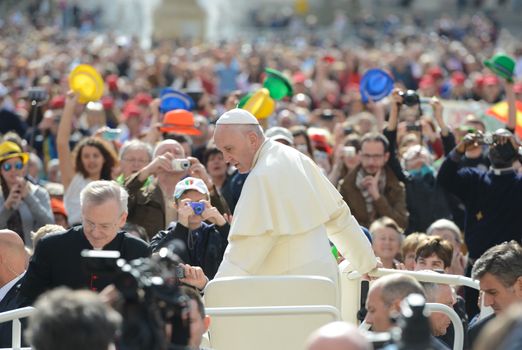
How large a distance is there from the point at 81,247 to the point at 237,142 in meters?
1.06

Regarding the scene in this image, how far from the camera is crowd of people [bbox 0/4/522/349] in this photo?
7750 millimetres

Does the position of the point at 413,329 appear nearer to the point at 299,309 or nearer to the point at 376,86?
the point at 299,309

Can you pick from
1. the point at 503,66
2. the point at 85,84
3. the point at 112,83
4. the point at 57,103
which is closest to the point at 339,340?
the point at 85,84

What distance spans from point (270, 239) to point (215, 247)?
3.34 feet

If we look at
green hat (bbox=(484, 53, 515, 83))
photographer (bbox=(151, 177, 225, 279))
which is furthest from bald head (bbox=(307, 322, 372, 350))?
green hat (bbox=(484, 53, 515, 83))

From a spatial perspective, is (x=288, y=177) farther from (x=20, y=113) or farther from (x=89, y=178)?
(x=20, y=113)

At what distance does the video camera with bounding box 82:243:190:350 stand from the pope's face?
8.65 feet

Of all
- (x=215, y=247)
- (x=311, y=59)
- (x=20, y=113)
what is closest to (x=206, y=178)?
(x=215, y=247)

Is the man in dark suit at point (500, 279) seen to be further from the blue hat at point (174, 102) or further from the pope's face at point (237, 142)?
the blue hat at point (174, 102)

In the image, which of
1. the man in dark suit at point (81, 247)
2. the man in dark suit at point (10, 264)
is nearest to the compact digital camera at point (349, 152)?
the man in dark suit at point (10, 264)

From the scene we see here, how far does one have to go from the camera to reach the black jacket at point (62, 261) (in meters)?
7.69

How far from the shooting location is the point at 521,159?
34.7 ft

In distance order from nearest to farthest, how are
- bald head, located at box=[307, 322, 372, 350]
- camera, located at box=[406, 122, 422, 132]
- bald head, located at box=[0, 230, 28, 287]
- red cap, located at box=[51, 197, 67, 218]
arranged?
1. bald head, located at box=[307, 322, 372, 350]
2. bald head, located at box=[0, 230, 28, 287]
3. red cap, located at box=[51, 197, 67, 218]
4. camera, located at box=[406, 122, 422, 132]

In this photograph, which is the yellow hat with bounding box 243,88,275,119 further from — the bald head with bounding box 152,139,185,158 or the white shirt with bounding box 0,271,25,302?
the white shirt with bounding box 0,271,25,302
